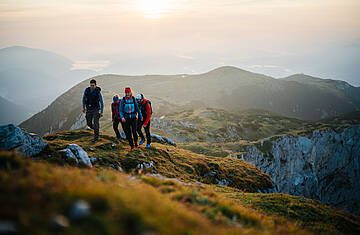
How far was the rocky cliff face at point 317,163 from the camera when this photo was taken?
5719 centimetres

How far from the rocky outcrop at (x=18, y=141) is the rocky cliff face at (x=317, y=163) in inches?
1776

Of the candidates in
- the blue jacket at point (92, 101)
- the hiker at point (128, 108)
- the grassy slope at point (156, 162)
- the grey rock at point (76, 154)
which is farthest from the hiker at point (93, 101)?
the grey rock at point (76, 154)

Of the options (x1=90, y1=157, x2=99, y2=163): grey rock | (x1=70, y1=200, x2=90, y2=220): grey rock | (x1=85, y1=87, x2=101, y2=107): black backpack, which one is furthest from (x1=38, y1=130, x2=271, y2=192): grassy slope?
(x1=70, y1=200, x2=90, y2=220): grey rock

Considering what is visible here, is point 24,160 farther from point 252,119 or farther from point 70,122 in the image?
point 70,122

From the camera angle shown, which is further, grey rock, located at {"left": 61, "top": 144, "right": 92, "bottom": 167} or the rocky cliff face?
the rocky cliff face

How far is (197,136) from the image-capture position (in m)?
69.7

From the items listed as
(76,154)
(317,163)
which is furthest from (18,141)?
(317,163)

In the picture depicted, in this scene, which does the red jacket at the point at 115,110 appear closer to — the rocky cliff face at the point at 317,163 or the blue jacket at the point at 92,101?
the blue jacket at the point at 92,101

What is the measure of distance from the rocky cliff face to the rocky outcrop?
45.1m

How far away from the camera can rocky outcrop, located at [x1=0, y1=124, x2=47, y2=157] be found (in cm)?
1049

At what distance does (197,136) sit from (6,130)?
61.4m

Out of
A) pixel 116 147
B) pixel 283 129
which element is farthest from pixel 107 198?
pixel 283 129

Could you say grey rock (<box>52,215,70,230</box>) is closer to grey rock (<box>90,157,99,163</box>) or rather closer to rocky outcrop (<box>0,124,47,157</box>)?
rocky outcrop (<box>0,124,47,157</box>)

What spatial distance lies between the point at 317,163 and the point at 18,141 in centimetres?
8404
